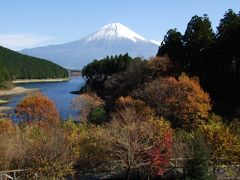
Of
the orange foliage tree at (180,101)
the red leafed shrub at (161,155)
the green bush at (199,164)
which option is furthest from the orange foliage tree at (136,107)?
the green bush at (199,164)

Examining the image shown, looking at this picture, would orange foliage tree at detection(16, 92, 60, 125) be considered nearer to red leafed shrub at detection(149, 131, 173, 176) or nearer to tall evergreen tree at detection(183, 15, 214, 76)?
tall evergreen tree at detection(183, 15, 214, 76)

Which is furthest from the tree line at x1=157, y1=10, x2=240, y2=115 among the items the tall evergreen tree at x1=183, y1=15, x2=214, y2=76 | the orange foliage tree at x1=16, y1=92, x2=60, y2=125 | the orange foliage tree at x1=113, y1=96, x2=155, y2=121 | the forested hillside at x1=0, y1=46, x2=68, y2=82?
the forested hillside at x1=0, y1=46, x2=68, y2=82

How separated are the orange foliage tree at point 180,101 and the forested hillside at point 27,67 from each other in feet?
407

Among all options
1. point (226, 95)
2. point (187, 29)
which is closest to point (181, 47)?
point (187, 29)

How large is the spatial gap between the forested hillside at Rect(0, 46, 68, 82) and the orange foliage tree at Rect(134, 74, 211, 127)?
4878 inches

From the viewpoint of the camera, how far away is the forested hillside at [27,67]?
556ft

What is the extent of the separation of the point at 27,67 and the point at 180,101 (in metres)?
145

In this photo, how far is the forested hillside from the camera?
170 meters

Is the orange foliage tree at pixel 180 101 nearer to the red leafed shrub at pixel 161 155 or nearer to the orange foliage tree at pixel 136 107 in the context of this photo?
the orange foliage tree at pixel 136 107

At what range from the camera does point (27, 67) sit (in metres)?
179

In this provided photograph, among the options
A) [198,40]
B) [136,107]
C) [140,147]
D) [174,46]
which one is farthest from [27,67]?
[140,147]

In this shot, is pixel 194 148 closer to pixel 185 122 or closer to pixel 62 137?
pixel 62 137

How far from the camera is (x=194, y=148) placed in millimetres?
20547

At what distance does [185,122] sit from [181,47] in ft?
61.7
